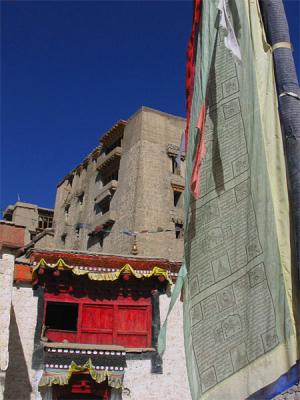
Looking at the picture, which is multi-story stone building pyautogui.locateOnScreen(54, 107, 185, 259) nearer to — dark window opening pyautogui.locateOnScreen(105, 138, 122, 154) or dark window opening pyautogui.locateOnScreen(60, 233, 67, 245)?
dark window opening pyautogui.locateOnScreen(105, 138, 122, 154)

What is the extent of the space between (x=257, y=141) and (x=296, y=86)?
52 cm

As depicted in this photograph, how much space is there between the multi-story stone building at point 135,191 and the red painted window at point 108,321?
1130 centimetres

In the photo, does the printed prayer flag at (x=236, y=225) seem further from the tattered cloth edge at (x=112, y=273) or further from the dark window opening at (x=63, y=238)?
the dark window opening at (x=63, y=238)

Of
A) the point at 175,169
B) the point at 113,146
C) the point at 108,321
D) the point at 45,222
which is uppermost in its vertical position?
the point at 113,146

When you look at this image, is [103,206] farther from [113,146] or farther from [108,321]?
[108,321]

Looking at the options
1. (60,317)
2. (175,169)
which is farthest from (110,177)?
(60,317)

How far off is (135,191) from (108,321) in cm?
1549

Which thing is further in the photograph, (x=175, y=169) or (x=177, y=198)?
(x=175, y=169)

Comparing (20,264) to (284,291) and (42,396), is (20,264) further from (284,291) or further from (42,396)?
(284,291)

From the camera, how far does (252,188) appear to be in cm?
447

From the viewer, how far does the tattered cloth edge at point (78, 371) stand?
16.4m

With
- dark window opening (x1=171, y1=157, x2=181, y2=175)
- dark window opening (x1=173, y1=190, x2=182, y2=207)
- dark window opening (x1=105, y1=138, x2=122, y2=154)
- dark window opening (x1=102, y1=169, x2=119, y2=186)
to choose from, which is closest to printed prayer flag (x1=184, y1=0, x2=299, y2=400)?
dark window opening (x1=173, y1=190, x2=182, y2=207)

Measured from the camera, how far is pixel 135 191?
109ft

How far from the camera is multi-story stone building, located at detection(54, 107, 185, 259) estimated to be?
107ft
